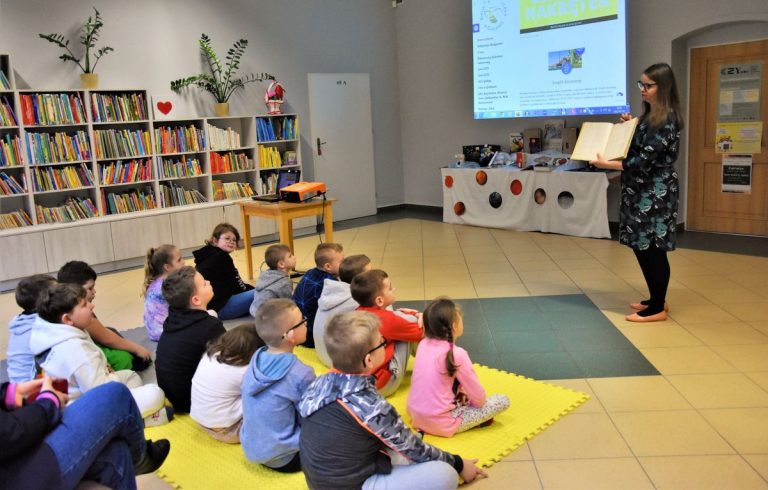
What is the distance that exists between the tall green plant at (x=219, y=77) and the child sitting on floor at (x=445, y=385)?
5739 millimetres

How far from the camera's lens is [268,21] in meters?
8.50

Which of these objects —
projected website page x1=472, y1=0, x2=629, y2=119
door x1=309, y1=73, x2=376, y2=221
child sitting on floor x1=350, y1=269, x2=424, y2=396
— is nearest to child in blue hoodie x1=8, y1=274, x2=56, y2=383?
child sitting on floor x1=350, y1=269, x2=424, y2=396

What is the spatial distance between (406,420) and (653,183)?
2356mm

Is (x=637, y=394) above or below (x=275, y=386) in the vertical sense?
below

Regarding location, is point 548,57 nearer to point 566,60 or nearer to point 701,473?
point 566,60

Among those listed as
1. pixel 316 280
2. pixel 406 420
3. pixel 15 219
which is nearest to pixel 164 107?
pixel 15 219

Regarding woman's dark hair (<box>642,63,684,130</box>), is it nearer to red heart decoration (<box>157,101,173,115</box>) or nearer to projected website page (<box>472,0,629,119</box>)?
projected website page (<box>472,0,629,119</box>)

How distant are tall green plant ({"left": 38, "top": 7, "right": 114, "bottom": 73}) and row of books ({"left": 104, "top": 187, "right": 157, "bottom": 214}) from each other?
50.3 inches

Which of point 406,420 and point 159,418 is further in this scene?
point 159,418

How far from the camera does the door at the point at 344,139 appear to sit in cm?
906

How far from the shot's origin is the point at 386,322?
3.24 m

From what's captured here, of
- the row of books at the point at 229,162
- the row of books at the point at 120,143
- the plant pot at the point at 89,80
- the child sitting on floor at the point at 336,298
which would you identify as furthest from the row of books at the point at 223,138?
the child sitting on floor at the point at 336,298

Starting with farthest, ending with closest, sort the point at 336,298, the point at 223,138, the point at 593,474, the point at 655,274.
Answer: the point at 223,138
the point at 655,274
the point at 336,298
the point at 593,474

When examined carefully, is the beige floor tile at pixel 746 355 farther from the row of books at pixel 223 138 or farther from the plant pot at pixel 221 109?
the plant pot at pixel 221 109
